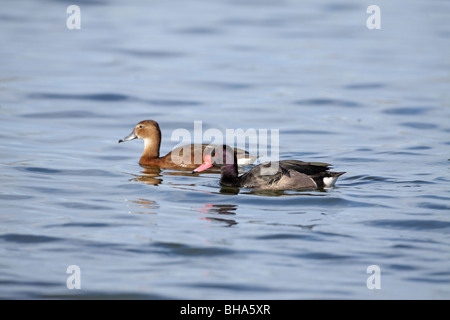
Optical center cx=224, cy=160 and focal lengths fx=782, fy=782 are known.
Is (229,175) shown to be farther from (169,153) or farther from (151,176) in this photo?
(169,153)

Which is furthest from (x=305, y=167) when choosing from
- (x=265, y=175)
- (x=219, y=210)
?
(x=219, y=210)

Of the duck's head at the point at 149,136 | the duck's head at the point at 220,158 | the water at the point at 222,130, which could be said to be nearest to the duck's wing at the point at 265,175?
the water at the point at 222,130

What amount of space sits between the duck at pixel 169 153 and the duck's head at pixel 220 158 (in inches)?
16.0

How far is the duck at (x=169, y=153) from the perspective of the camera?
12.1 m

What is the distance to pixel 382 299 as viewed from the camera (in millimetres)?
7070

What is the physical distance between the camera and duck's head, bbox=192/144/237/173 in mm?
11008

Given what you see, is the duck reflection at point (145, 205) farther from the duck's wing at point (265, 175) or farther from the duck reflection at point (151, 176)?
the duck's wing at point (265, 175)

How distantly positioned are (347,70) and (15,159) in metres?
10.1

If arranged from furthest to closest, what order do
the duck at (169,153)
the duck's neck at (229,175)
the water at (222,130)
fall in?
1. the duck at (169,153)
2. the duck's neck at (229,175)
3. the water at (222,130)

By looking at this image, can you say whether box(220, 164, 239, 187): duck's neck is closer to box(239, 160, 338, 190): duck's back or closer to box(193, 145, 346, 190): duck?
box(193, 145, 346, 190): duck

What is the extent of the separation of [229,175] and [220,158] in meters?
0.29

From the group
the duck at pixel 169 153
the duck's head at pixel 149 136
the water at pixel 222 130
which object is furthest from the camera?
the duck's head at pixel 149 136

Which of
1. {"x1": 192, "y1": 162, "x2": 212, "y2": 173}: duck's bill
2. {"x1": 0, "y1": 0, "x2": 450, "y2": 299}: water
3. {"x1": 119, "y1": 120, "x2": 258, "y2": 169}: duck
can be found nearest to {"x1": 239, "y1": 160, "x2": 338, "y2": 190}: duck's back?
{"x1": 0, "y1": 0, "x2": 450, "y2": 299}: water

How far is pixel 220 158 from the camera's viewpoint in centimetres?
1108
